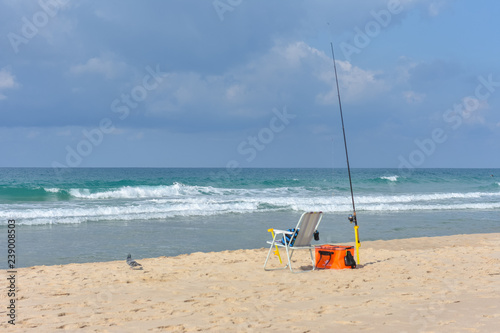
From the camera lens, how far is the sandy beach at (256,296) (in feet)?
14.3

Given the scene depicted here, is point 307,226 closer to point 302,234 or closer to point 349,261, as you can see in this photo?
point 302,234

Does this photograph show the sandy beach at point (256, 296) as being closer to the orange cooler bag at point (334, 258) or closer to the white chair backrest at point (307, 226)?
the orange cooler bag at point (334, 258)

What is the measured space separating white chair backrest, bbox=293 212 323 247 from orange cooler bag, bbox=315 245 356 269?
0.39 metres

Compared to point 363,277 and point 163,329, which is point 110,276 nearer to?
point 163,329

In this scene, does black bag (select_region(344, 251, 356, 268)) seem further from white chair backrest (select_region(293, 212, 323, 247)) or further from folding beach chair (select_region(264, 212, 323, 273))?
white chair backrest (select_region(293, 212, 323, 247))

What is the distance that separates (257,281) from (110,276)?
7.76ft

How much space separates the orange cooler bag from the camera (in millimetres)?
7526

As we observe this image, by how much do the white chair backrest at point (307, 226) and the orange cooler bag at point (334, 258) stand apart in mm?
394

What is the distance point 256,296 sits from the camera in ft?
18.4

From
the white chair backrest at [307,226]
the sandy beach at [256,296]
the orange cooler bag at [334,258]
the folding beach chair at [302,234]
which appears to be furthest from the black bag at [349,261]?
the white chair backrest at [307,226]

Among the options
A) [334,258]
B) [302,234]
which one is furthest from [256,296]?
[334,258]

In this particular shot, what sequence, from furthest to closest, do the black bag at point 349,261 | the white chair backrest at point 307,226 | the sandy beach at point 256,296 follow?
the black bag at point 349,261, the white chair backrest at point 307,226, the sandy beach at point 256,296

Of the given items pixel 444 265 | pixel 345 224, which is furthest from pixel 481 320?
pixel 345 224

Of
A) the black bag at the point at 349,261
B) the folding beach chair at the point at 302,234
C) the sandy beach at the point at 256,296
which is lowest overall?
the sandy beach at the point at 256,296
